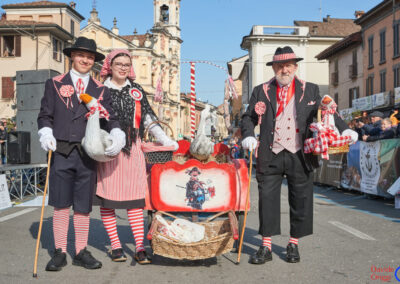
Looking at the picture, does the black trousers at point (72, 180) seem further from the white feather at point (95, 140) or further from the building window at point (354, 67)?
the building window at point (354, 67)

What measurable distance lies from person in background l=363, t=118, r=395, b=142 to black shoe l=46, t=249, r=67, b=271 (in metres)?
8.55

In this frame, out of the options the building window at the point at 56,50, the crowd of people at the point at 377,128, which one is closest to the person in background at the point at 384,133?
the crowd of people at the point at 377,128

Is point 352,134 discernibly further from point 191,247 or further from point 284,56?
point 191,247

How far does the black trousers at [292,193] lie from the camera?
16.1 feet

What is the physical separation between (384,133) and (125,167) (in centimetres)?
807

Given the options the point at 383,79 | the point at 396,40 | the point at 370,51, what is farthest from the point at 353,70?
the point at 396,40

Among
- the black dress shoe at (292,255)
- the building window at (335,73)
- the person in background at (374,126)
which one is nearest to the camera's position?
the black dress shoe at (292,255)

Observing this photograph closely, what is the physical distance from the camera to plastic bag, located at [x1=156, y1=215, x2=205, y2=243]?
4738 mm

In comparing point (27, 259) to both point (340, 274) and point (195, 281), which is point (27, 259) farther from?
point (340, 274)

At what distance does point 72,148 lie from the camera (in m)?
4.57

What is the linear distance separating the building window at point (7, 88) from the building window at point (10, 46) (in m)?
1.94

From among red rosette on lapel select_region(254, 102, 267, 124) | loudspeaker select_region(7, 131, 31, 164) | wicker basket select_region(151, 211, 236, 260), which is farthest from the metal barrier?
red rosette on lapel select_region(254, 102, 267, 124)

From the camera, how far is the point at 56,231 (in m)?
4.65

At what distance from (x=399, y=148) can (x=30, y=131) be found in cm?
975
